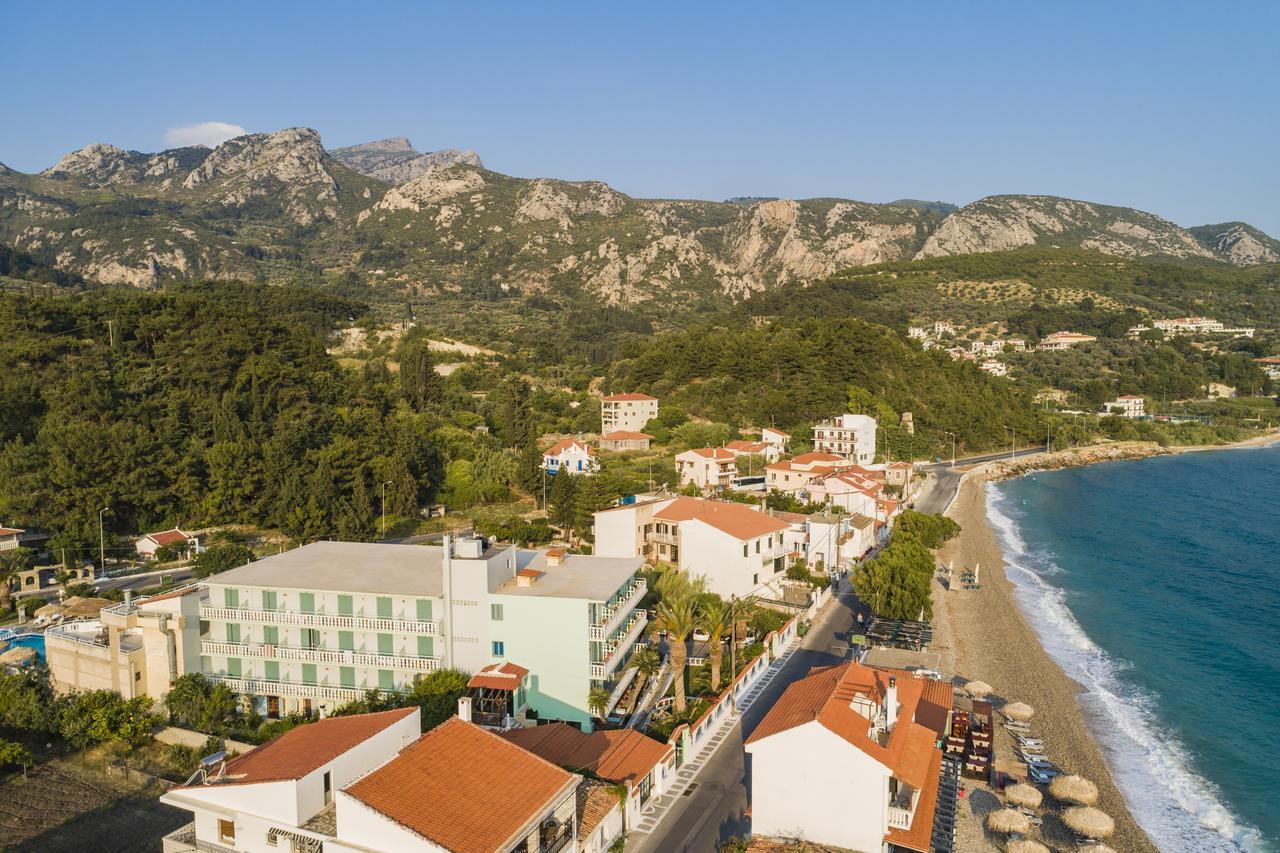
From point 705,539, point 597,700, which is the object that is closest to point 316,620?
point 597,700

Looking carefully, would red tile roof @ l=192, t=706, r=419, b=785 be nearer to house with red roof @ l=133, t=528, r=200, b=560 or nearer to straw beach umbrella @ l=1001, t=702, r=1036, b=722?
straw beach umbrella @ l=1001, t=702, r=1036, b=722

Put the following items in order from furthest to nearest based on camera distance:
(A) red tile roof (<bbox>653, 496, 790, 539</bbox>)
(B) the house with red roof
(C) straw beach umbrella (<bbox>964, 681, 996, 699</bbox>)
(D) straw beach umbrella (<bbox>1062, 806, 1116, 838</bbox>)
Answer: (B) the house with red roof < (A) red tile roof (<bbox>653, 496, 790, 539</bbox>) < (C) straw beach umbrella (<bbox>964, 681, 996, 699</bbox>) < (D) straw beach umbrella (<bbox>1062, 806, 1116, 838</bbox>)

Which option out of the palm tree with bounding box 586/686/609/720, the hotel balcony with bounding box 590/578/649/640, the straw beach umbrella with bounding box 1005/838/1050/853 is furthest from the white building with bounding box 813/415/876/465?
the straw beach umbrella with bounding box 1005/838/1050/853

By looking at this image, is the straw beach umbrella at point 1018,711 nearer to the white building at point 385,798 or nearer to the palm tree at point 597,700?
the palm tree at point 597,700


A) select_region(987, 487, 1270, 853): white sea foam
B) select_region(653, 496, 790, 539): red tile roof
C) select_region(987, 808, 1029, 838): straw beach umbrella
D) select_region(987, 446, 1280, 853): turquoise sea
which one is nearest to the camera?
select_region(987, 808, 1029, 838): straw beach umbrella

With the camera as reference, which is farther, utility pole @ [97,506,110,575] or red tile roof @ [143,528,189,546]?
red tile roof @ [143,528,189,546]

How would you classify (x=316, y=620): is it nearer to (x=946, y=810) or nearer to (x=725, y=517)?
(x=946, y=810)

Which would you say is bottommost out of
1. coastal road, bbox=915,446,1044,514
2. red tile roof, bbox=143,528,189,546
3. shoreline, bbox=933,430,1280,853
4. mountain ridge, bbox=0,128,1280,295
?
shoreline, bbox=933,430,1280,853
